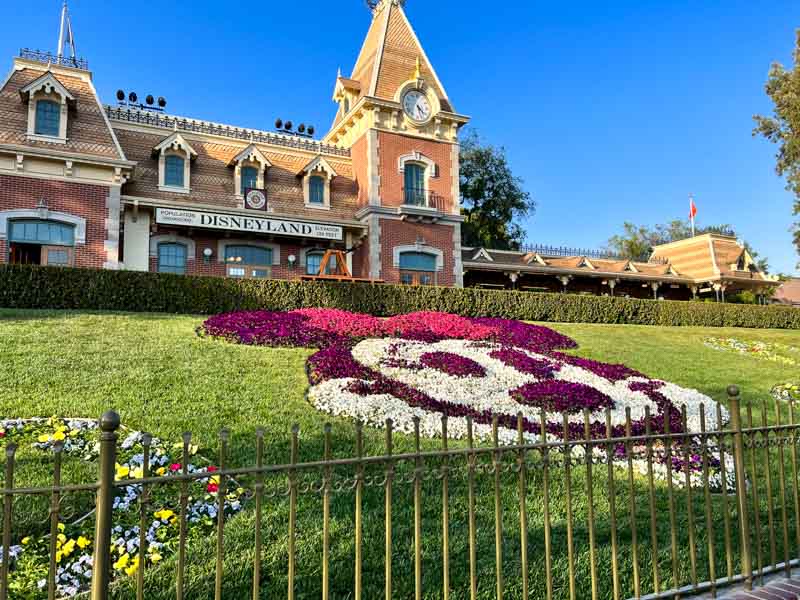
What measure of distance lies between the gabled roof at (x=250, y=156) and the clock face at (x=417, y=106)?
697cm

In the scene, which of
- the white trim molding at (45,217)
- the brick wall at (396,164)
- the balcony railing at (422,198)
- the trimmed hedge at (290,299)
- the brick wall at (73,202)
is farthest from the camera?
the balcony railing at (422,198)

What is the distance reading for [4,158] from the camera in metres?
19.0

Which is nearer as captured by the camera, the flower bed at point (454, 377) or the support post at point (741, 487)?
the support post at point (741, 487)

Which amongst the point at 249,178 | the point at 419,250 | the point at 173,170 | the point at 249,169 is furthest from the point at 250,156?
the point at 419,250

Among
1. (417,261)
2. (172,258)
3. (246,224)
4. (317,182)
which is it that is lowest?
(172,258)

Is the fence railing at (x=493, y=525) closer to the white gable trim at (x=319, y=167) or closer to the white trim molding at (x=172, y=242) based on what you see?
the white trim molding at (x=172, y=242)

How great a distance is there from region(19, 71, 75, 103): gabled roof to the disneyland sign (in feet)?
16.2

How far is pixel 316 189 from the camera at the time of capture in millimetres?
25344

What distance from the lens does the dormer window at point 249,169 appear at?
23.6 m

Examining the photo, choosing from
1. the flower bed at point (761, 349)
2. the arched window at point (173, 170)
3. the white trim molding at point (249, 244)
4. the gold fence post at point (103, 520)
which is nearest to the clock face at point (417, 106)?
the white trim molding at point (249, 244)

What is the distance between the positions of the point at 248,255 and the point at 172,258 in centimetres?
295

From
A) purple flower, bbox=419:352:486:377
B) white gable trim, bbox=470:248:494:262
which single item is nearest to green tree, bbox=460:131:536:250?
white gable trim, bbox=470:248:494:262

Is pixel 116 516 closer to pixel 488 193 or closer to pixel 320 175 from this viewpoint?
pixel 320 175

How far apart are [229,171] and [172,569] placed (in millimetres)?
21792
